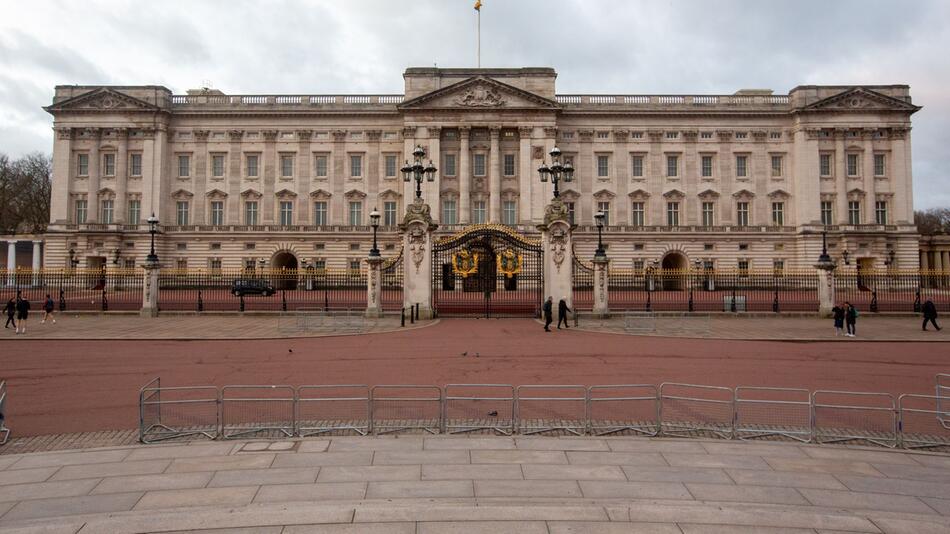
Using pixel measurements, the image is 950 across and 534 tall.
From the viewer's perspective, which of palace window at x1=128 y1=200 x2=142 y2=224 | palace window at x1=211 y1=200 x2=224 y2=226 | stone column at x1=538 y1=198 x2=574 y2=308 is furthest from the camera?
palace window at x1=211 y1=200 x2=224 y2=226

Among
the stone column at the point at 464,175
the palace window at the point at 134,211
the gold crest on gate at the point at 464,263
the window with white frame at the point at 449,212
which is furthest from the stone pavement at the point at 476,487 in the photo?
the palace window at the point at 134,211

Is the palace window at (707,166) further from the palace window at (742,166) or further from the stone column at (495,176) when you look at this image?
the stone column at (495,176)

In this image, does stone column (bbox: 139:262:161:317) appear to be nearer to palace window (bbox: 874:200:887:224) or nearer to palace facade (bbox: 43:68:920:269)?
palace facade (bbox: 43:68:920:269)

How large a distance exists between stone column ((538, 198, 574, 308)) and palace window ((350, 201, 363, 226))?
33549 mm

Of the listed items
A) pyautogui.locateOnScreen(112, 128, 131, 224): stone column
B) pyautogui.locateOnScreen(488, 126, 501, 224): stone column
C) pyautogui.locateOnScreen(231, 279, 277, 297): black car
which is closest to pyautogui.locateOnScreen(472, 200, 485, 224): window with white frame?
pyautogui.locateOnScreen(488, 126, 501, 224): stone column

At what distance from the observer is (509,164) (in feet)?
181

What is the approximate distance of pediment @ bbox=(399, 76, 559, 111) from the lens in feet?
175

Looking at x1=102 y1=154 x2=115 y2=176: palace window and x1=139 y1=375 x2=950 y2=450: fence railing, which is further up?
x1=102 y1=154 x2=115 y2=176: palace window

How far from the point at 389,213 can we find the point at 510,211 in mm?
12552

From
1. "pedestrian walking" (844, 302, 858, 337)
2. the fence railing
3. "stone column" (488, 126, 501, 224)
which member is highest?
"stone column" (488, 126, 501, 224)

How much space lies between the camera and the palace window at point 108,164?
55250 mm

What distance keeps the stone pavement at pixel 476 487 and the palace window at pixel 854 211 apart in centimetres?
5744

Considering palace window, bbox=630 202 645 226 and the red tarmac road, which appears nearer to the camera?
the red tarmac road

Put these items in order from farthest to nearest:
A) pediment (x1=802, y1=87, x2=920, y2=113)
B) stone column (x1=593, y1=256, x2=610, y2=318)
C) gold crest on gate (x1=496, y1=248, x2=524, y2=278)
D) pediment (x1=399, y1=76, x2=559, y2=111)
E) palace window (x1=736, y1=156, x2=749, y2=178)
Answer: palace window (x1=736, y1=156, x2=749, y2=178), pediment (x1=802, y1=87, x2=920, y2=113), pediment (x1=399, y1=76, x2=559, y2=111), gold crest on gate (x1=496, y1=248, x2=524, y2=278), stone column (x1=593, y1=256, x2=610, y2=318)
